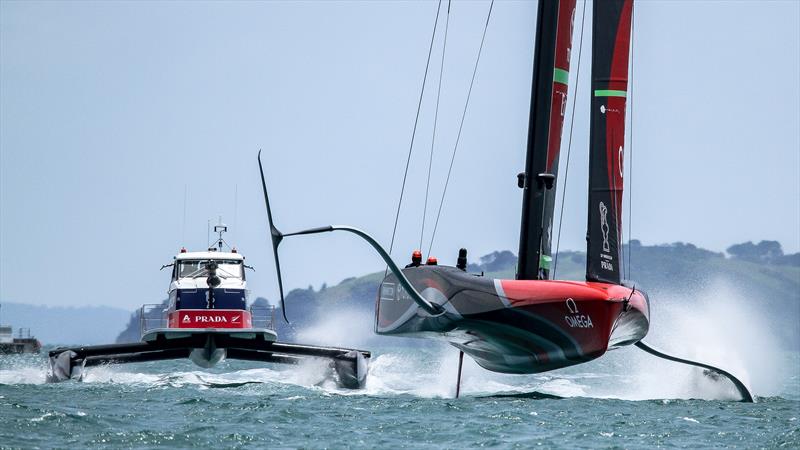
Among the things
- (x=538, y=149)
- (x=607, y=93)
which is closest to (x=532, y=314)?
(x=538, y=149)

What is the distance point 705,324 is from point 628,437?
1771cm

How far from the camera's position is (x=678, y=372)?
106 ft

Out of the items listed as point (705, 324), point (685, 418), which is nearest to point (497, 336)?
point (685, 418)

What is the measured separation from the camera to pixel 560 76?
24.0 metres

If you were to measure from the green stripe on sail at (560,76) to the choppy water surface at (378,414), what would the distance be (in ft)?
19.4

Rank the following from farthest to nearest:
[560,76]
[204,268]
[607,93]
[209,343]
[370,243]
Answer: [204,268] < [209,343] < [560,76] < [607,93] < [370,243]

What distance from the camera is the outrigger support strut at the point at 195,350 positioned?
96.1ft

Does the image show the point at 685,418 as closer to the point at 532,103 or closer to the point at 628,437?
the point at 628,437

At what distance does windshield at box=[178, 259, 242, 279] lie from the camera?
1234 inches

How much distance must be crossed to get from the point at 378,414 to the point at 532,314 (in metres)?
3.14

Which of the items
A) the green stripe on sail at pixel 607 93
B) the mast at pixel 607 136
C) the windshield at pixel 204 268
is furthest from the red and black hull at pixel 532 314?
the windshield at pixel 204 268

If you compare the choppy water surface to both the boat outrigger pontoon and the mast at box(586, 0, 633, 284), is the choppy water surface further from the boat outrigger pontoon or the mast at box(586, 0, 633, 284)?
the mast at box(586, 0, 633, 284)

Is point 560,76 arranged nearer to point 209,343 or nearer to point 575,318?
point 575,318

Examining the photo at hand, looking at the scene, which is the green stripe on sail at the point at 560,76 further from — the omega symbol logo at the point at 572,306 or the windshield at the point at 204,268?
the windshield at the point at 204,268
